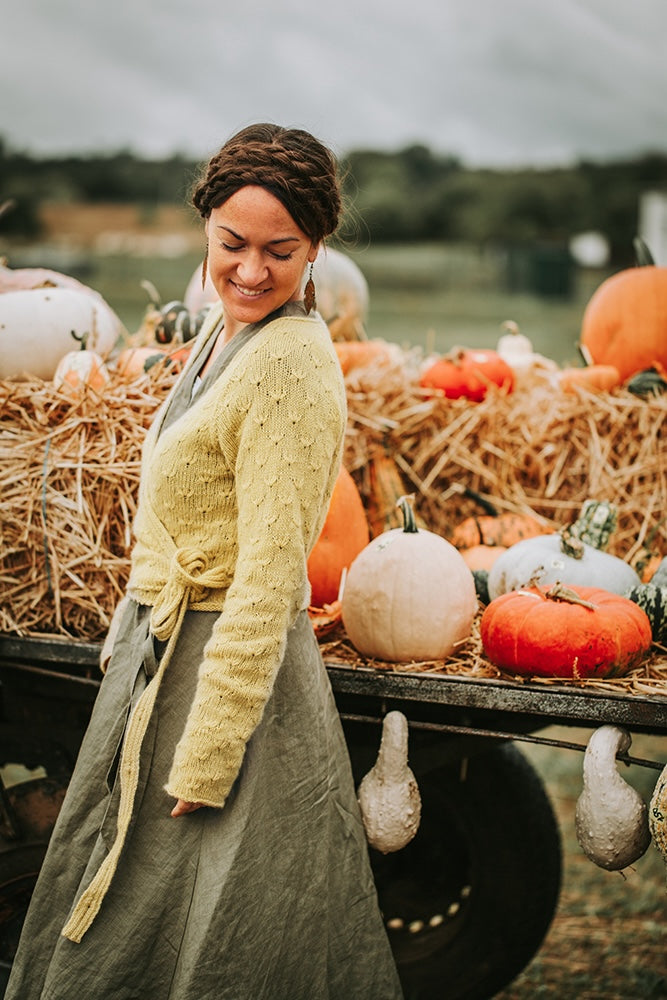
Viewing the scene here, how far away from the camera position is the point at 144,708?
1.80 m

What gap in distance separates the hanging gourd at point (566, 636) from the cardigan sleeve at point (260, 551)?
0.84 metres

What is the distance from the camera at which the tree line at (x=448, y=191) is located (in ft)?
73.7

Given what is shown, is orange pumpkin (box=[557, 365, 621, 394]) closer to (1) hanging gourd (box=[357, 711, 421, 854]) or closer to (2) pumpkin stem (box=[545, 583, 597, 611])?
(2) pumpkin stem (box=[545, 583, 597, 611])

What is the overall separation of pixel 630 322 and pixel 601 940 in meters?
2.41

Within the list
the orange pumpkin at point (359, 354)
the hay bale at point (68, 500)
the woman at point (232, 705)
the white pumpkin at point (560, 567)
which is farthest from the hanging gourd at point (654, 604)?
the orange pumpkin at point (359, 354)

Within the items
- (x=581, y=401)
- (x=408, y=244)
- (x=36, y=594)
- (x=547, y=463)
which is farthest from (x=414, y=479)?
(x=408, y=244)

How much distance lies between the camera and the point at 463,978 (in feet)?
9.83

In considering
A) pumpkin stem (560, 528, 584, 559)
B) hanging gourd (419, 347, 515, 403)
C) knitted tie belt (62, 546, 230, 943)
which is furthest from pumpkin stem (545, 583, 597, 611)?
hanging gourd (419, 347, 515, 403)

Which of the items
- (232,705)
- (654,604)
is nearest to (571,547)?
(654,604)

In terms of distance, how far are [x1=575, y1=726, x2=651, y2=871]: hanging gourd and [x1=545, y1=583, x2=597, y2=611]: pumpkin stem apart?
1.00 ft

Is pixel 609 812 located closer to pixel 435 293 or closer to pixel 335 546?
pixel 335 546

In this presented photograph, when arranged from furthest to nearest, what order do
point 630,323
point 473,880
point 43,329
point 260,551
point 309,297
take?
point 630,323 < point 43,329 < point 473,880 < point 309,297 < point 260,551

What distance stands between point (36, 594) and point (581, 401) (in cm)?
214

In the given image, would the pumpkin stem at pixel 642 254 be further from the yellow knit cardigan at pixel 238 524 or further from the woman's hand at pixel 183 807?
the woman's hand at pixel 183 807
